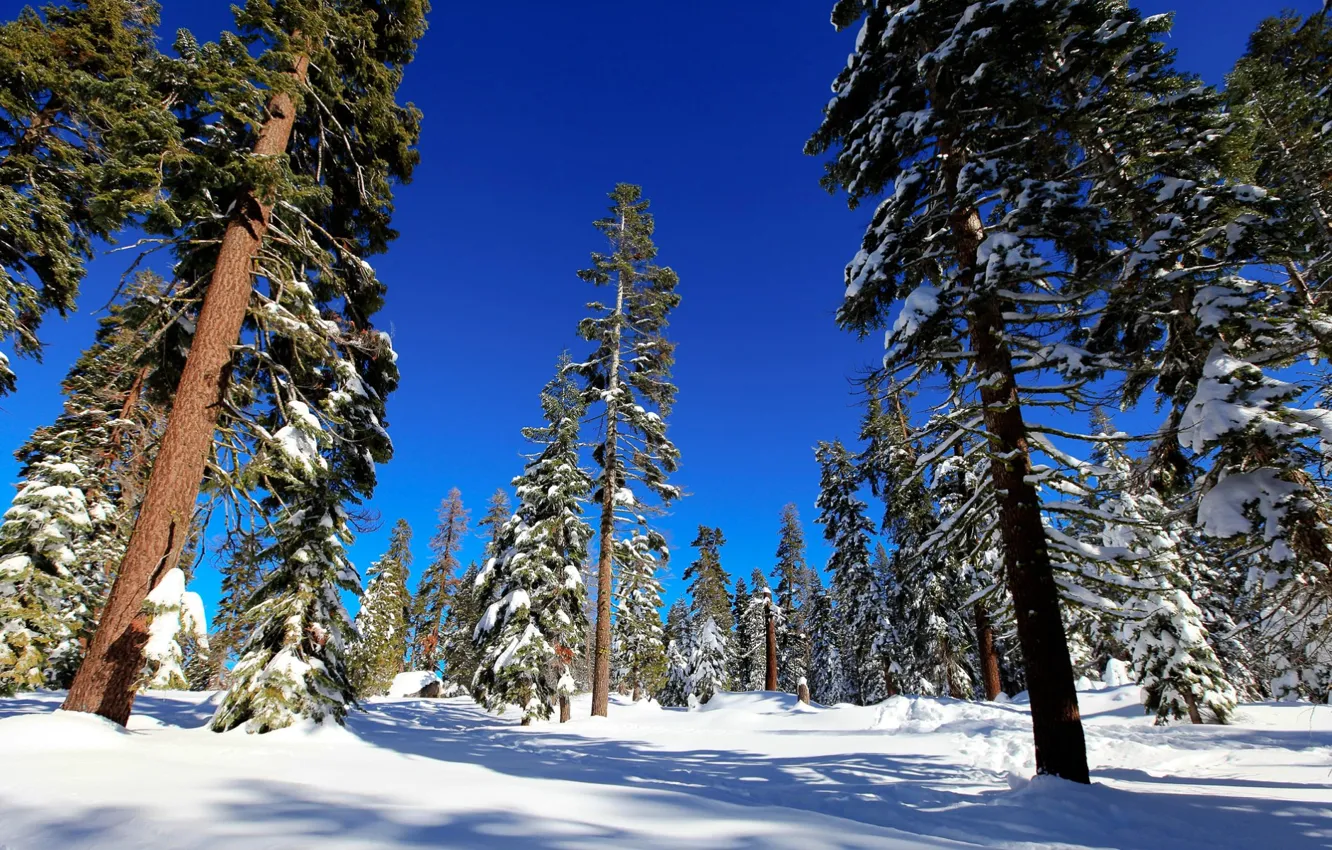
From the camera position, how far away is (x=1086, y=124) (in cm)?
802

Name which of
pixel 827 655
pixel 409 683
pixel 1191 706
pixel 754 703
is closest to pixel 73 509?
pixel 754 703

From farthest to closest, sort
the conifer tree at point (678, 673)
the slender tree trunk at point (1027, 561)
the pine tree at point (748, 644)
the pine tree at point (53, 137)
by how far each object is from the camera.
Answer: the pine tree at point (748, 644)
the conifer tree at point (678, 673)
the pine tree at point (53, 137)
the slender tree trunk at point (1027, 561)

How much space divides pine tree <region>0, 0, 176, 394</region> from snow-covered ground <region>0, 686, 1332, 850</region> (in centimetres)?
871

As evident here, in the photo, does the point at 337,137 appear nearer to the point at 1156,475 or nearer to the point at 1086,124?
the point at 1086,124

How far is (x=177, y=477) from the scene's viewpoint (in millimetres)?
7109

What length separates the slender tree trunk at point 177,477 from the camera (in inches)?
254

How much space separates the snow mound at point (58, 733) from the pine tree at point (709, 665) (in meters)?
34.0

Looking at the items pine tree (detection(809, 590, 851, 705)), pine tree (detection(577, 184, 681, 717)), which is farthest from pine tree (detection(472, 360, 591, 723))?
pine tree (detection(809, 590, 851, 705))

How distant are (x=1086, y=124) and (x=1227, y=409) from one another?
4.70 meters

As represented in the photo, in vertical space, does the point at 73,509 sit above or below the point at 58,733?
above

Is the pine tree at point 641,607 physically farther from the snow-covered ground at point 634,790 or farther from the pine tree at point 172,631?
the pine tree at point 172,631

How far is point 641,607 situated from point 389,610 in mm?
17466

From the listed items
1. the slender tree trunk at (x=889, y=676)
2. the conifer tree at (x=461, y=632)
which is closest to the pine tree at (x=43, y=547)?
the conifer tree at (x=461, y=632)

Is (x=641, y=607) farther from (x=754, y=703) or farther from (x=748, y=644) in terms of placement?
(x=748, y=644)
